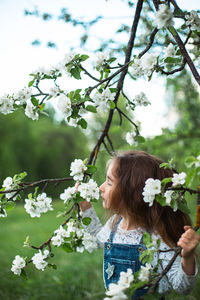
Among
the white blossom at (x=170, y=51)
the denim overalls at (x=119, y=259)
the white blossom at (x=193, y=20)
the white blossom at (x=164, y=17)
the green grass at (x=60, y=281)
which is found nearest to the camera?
the white blossom at (x=164, y=17)

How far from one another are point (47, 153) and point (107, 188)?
19974mm

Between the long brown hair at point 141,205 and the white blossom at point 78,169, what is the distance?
426 millimetres

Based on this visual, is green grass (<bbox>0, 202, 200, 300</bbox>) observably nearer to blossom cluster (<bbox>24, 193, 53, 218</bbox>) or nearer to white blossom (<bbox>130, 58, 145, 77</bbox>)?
blossom cluster (<bbox>24, 193, 53, 218</bbox>)

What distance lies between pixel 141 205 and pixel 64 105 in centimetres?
78

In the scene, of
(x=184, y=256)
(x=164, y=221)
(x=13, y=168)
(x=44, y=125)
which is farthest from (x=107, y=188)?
(x=44, y=125)

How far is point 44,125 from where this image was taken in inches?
973

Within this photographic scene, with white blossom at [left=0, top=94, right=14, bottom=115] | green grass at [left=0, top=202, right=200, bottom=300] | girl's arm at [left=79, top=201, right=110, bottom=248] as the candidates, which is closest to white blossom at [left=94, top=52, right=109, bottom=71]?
white blossom at [left=0, top=94, right=14, bottom=115]

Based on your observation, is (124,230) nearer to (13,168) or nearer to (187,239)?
(187,239)

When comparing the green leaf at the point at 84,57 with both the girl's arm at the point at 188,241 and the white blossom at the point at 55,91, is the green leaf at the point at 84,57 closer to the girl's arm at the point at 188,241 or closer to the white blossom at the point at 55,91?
the white blossom at the point at 55,91

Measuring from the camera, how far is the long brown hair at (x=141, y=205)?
1835 mm

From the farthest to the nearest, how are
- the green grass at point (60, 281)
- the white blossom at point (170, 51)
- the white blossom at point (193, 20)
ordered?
the green grass at point (60, 281), the white blossom at point (170, 51), the white blossom at point (193, 20)

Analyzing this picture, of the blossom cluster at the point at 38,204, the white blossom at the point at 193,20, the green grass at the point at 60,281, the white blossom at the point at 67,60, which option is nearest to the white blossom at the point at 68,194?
the blossom cluster at the point at 38,204

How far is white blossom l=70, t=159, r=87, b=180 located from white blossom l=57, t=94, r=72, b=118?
0.75ft

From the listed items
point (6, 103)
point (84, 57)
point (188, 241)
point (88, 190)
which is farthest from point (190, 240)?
point (6, 103)
